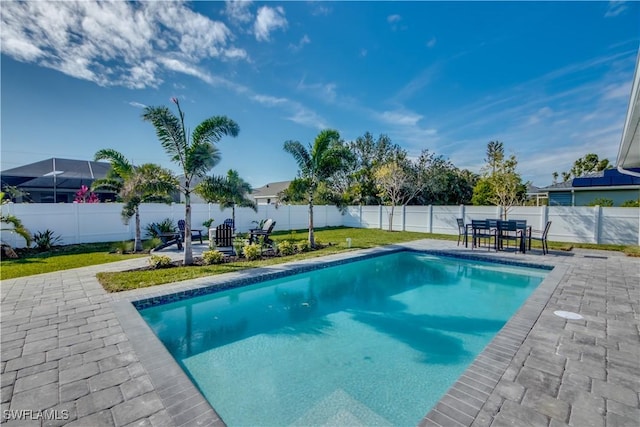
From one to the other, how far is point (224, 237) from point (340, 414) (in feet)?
26.9

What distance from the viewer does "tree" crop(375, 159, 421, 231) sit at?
20031mm

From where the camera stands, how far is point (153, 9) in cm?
728

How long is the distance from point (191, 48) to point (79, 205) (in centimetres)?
Result: 877

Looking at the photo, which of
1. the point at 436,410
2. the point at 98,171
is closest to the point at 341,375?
the point at 436,410

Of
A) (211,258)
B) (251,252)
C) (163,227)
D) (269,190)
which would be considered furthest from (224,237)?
(269,190)

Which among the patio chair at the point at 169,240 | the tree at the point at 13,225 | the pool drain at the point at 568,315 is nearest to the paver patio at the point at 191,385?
the pool drain at the point at 568,315

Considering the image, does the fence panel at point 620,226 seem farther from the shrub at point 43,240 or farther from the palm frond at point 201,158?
the shrub at point 43,240

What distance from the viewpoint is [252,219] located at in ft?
58.2

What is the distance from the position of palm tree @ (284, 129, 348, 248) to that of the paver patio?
7836 mm

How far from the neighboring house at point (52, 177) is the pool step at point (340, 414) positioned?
69.6 ft

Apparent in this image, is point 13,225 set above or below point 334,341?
above

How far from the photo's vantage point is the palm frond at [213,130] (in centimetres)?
791

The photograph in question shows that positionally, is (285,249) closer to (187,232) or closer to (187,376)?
(187,232)

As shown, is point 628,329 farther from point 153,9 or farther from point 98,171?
point 98,171
